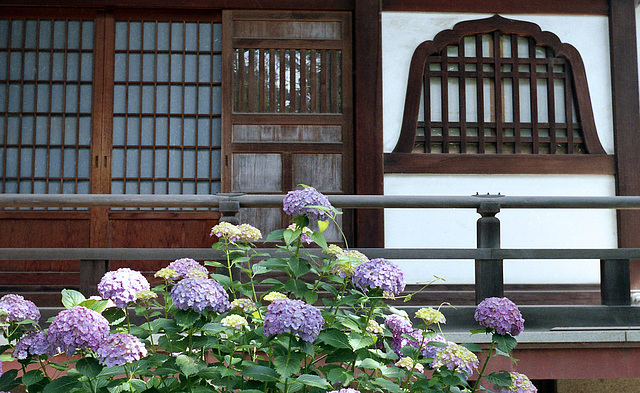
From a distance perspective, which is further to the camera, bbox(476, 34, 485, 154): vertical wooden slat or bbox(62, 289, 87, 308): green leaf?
bbox(476, 34, 485, 154): vertical wooden slat

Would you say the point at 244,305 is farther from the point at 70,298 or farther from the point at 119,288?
the point at 70,298

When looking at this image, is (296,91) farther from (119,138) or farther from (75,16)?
(75,16)

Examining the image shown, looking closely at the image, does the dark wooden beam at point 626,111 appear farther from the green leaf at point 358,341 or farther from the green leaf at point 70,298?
the green leaf at point 70,298

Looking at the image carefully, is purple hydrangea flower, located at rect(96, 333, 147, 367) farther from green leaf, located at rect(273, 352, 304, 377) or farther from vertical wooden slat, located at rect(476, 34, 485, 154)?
vertical wooden slat, located at rect(476, 34, 485, 154)

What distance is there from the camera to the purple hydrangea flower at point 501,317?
5.55ft

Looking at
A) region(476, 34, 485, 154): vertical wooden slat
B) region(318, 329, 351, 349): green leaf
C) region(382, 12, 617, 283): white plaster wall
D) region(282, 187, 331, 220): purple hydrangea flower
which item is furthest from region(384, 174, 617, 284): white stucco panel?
region(318, 329, 351, 349): green leaf

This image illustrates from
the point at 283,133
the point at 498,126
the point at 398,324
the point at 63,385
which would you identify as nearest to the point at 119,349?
the point at 63,385

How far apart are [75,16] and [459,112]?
3.13m

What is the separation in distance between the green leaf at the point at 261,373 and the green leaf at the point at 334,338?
15cm

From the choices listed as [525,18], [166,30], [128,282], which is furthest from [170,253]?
[525,18]

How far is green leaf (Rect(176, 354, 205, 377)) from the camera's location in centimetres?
143

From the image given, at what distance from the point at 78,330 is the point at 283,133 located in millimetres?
3294

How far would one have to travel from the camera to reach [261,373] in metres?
1.44

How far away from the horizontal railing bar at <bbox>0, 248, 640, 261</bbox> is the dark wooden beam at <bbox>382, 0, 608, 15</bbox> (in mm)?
2331
